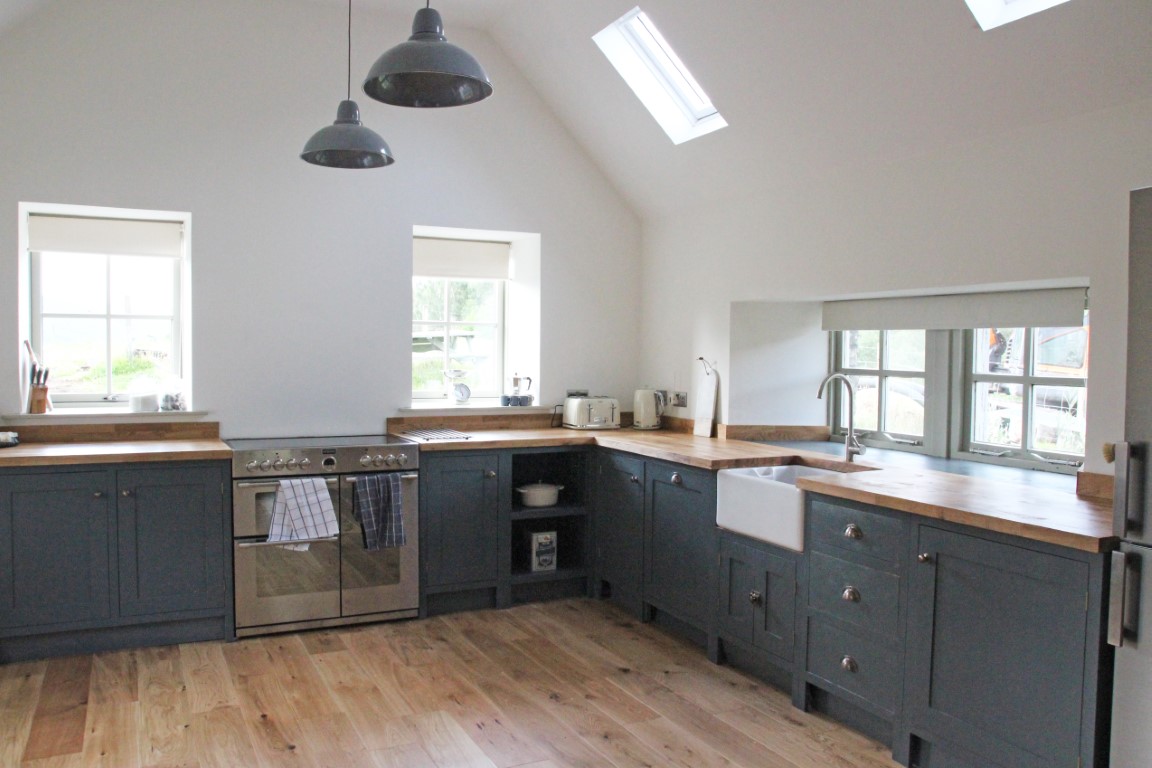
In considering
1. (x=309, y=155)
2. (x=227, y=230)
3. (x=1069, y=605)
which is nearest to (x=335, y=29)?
(x=227, y=230)

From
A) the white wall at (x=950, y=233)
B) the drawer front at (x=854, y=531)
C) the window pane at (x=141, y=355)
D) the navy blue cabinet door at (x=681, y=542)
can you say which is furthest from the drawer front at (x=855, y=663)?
the window pane at (x=141, y=355)

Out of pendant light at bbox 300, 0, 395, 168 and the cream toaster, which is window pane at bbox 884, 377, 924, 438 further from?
pendant light at bbox 300, 0, 395, 168

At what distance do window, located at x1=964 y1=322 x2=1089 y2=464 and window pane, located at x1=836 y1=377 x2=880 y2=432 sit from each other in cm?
55

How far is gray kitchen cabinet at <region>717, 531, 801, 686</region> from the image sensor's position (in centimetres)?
345

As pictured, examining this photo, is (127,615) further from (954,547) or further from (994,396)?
(994,396)

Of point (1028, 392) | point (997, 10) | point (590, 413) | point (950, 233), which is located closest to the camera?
point (997, 10)

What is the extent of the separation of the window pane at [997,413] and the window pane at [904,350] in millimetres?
335

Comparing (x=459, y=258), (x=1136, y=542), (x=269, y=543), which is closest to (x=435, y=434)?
(x=269, y=543)

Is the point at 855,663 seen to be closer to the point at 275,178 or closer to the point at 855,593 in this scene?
the point at 855,593

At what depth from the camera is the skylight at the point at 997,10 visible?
2.83 metres

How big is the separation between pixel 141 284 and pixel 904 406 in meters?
3.80

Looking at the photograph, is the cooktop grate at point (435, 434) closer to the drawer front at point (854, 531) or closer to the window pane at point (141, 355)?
the window pane at point (141, 355)

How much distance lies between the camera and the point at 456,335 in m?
5.32

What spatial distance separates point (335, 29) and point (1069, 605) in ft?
13.5
